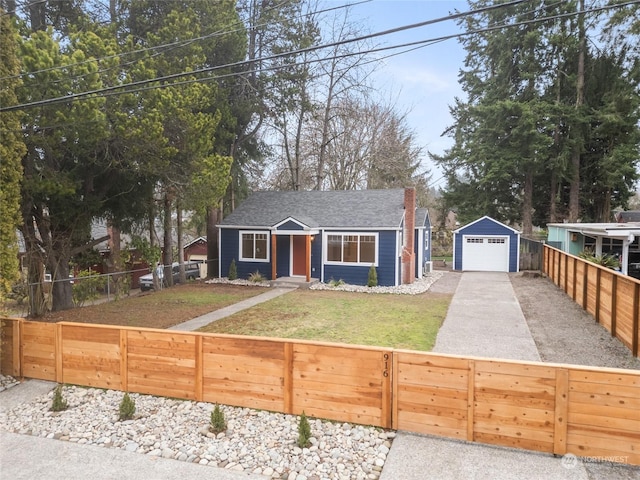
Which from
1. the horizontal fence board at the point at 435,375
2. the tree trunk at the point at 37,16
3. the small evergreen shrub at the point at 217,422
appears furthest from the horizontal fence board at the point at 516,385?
the tree trunk at the point at 37,16

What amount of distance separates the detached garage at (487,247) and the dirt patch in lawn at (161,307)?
40.0ft

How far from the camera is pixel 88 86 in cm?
850

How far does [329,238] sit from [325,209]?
73.8 inches

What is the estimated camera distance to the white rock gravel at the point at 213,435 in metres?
4.34

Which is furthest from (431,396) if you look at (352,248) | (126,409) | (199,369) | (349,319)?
(352,248)

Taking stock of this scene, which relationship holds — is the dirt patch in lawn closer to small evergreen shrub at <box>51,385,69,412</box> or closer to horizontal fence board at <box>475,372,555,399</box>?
small evergreen shrub at <box>51,385,69,412</box>

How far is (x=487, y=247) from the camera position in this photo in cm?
2220

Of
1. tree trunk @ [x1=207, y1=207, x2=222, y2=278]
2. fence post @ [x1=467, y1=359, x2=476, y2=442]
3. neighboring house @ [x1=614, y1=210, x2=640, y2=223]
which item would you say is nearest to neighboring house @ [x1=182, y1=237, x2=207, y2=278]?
tree trunk @ [x1=207, y1=207, x2=222, y2=278]

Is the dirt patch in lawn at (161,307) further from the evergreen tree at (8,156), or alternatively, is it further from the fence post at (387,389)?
the fence post at (387,389)

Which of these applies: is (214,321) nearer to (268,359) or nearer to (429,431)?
(268,359)

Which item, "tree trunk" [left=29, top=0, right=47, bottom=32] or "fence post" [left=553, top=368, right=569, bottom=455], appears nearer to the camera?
"fence post" [left=553, top=368, right=569, bottom=455]

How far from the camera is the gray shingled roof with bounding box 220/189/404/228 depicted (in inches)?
675

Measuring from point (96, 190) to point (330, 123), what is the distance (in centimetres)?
1783

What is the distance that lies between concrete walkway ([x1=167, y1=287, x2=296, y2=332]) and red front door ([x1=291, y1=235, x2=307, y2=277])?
1916mm
